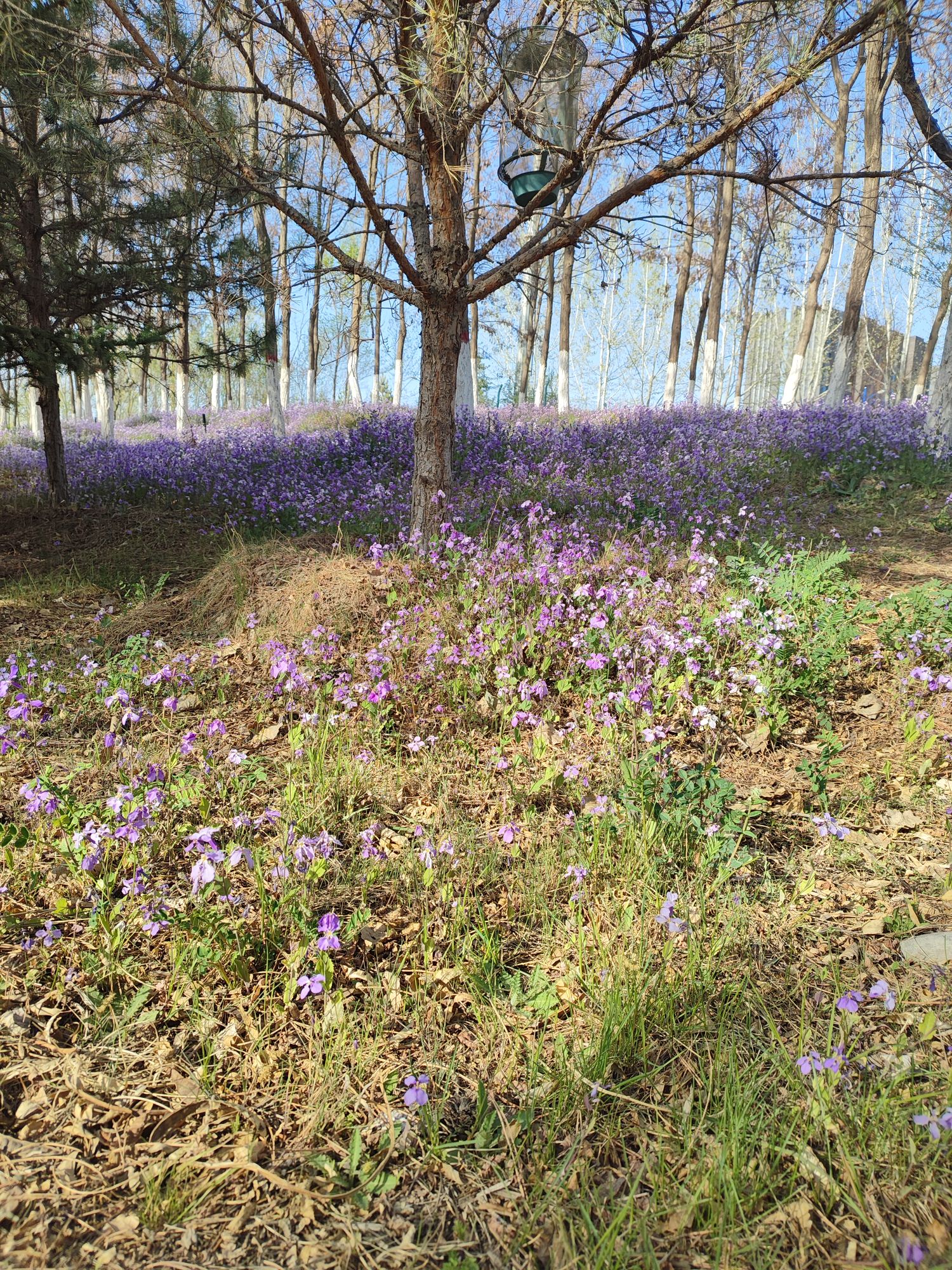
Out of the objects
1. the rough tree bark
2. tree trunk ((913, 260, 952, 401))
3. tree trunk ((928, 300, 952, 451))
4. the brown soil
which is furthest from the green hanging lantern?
tree trunk ((913, 260, 952, 401))

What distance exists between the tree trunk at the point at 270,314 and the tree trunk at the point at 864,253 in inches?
327

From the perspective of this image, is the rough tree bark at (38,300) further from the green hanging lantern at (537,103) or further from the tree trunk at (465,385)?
the tree trunk at (465,385)

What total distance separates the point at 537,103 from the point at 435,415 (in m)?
2.09

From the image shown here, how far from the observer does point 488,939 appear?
227 cm

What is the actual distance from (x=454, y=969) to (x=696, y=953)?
78 centimetres

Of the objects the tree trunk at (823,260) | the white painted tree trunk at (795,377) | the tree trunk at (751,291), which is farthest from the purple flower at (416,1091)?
the tree trunk at (751,291)

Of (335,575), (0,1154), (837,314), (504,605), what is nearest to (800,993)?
(0,1154)

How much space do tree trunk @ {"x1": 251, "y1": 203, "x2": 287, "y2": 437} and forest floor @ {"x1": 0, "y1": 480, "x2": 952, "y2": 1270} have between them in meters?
3.08

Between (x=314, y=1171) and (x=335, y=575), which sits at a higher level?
(x=335, y=575)

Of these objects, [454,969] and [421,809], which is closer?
[454,969]

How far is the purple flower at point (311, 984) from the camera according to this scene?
2.03m

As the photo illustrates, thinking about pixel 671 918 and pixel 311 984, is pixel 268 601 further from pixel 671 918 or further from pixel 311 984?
pixel 671 918

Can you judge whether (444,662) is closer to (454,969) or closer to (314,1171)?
(454,969)

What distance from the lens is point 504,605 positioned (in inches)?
179
